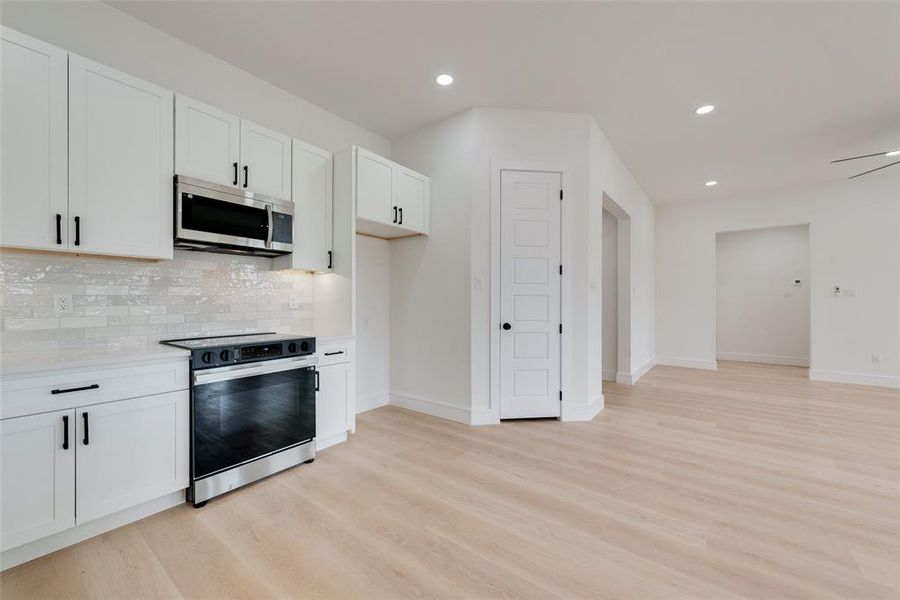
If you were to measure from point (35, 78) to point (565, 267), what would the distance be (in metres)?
3.80

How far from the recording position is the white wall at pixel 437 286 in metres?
3.68

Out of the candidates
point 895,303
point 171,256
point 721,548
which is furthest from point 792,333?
point 171,256

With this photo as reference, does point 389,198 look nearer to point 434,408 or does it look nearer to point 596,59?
point 596,59

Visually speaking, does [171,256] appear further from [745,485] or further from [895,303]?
[895,303]

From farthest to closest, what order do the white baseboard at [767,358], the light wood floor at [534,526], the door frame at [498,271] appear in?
1. the white baseboard at [767,358]
2. the door frame at [498,271]
3. the light wood floor at [534,526]

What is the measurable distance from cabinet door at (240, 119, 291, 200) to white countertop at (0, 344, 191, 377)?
4.21ft

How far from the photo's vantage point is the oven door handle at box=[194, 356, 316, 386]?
2189 mm

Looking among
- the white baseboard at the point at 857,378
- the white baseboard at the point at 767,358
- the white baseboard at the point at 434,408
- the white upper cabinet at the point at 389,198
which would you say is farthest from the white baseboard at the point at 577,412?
the white baseboard at the point at 767,358

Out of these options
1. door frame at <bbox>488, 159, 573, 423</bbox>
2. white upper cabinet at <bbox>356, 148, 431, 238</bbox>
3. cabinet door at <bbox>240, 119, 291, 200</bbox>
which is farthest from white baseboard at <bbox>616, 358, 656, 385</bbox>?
cabinet door at <bbox>240, 119, 291, 200</bbox>

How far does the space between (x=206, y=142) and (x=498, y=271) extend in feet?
8.27

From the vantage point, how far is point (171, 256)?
2.37 meters

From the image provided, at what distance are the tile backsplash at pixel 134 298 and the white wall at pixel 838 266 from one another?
679cm

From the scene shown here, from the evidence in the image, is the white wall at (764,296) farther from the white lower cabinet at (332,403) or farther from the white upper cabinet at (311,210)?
the white lower cabinet at (332,403)

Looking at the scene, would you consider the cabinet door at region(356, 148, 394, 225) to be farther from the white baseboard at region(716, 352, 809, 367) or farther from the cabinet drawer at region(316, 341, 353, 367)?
the white baseboard at region(716, 352, 809, 367)
